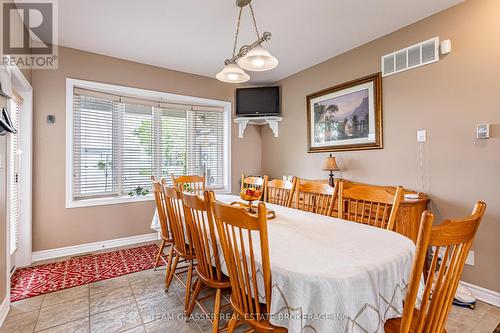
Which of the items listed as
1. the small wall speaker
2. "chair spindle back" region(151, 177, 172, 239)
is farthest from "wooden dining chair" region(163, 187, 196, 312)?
the small wall speaker

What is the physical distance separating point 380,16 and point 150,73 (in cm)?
314

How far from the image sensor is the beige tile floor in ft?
5.88

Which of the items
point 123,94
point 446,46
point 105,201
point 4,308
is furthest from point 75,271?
point 446,46

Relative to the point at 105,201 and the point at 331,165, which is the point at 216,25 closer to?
the point at 331,165

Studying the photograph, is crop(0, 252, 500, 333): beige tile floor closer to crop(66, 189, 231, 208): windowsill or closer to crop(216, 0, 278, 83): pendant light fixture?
crop(66, 189, 231, 208): windowsill

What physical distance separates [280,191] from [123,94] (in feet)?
9.05

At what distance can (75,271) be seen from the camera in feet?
8.82

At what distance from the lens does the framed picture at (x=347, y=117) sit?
299 cm

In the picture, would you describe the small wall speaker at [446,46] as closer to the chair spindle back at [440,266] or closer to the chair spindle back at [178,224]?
the chair spindle back at [440,266]

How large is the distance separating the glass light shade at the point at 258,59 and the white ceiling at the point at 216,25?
0.69 m

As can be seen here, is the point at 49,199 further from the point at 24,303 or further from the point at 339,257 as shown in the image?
the point at 339,257

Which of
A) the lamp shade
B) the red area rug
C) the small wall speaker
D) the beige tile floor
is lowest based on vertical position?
the beige tile floor

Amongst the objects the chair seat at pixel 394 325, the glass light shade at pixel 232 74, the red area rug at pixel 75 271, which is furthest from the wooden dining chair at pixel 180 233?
the chair seat at pixel 394 325

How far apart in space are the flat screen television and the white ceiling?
855 millimetres
